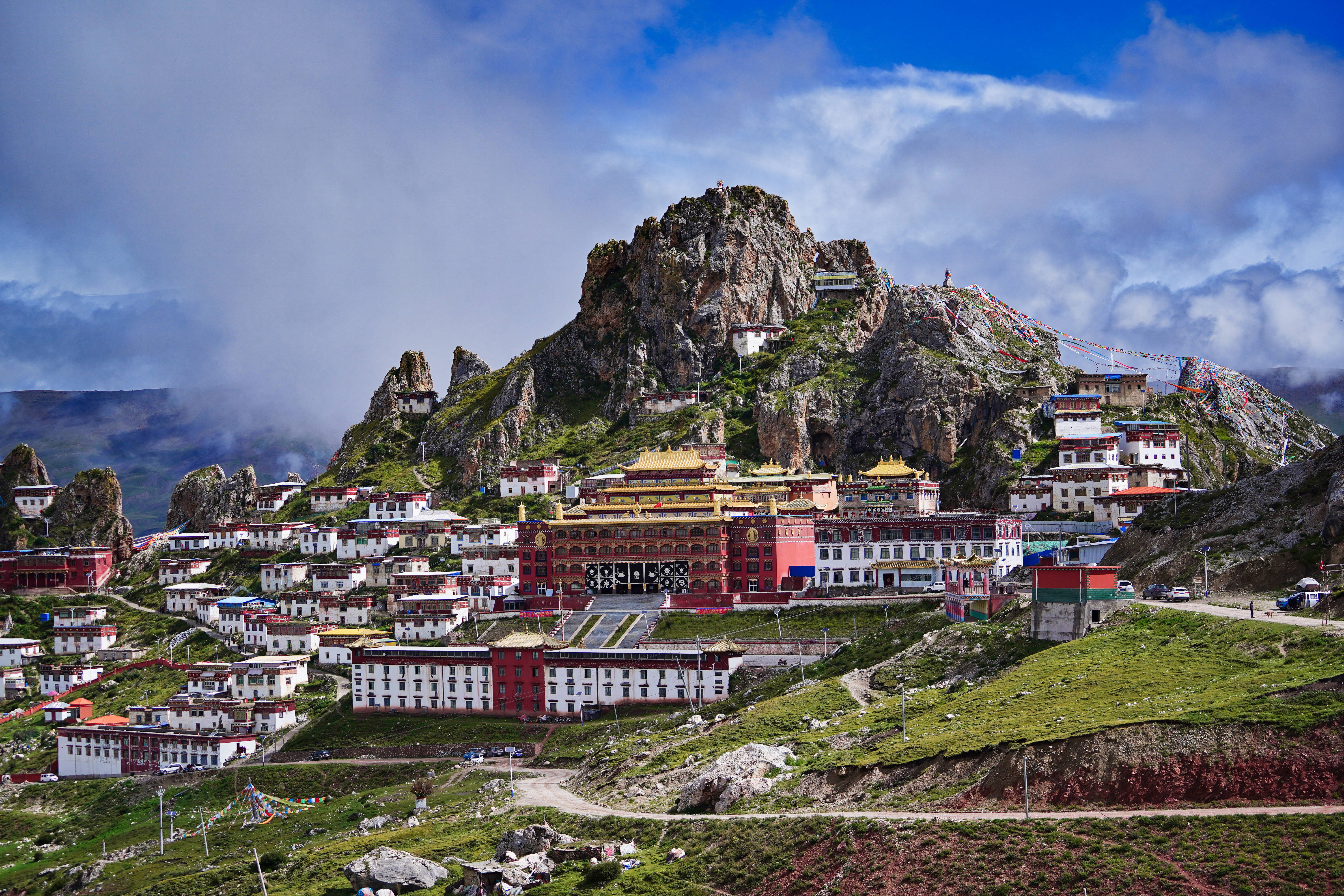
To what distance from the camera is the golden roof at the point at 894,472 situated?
149 metres

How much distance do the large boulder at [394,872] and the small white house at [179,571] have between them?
118008 millimetres

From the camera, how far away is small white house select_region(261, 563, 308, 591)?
15362 centimetres

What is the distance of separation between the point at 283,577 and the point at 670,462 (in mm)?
48991

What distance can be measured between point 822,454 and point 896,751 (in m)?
122

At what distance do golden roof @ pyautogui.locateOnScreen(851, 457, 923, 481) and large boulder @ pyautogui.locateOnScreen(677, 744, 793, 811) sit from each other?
88.5 m

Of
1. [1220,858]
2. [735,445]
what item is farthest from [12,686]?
[1220,858]

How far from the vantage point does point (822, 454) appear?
17625 cm

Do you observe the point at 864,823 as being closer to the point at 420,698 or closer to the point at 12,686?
the point at 420,698

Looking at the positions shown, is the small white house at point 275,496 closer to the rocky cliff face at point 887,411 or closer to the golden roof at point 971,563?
the rocky cliff face at point 887,411

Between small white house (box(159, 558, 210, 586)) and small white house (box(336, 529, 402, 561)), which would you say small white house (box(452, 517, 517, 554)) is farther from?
small white house (box(159, 558, 210, 586))

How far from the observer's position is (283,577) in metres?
154

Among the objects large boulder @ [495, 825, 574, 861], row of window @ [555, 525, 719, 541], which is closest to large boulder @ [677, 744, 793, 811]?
large boulder @ [495, 825, 574, 861]

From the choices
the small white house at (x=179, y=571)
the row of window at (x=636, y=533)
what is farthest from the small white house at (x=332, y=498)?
the row of window at (x=636, y=533)

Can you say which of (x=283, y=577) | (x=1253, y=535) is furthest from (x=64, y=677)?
(x=1253, y=535)
